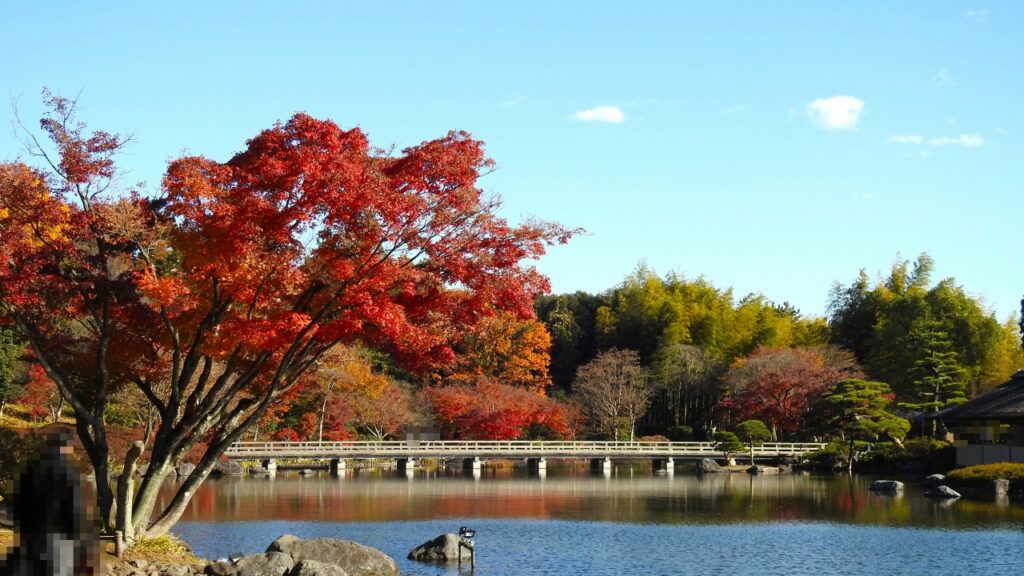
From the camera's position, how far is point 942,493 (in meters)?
27.1

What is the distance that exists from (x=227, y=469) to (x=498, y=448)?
11.2 metres

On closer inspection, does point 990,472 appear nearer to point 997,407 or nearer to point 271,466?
point 997,407

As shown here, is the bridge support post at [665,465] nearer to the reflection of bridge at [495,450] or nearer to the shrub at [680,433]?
the reflection of bridge at [495,450]

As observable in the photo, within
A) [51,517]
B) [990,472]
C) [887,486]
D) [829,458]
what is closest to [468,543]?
[51,517]

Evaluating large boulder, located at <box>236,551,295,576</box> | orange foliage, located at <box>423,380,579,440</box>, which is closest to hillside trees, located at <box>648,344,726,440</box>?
orange foliage, located at <box>423,380,579,440</box>

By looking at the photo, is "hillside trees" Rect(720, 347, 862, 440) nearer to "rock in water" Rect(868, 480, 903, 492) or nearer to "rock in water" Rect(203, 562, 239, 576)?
"rock in water" Rect(868, 480, 903, 492)

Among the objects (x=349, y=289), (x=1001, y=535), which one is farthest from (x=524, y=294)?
(x=1001, y=535)

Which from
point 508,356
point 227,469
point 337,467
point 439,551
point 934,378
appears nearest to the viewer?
point 439,551

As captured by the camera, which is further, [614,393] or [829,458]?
[614,393]

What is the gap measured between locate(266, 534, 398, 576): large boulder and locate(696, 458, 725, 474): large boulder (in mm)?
27564

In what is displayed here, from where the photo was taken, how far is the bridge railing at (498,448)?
39.6m

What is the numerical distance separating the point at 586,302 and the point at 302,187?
177 feet

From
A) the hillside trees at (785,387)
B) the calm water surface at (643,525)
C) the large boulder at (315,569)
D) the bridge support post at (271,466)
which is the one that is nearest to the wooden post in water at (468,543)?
the calm water surface at (643,525)

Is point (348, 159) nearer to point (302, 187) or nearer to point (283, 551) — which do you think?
point (302, 187)
